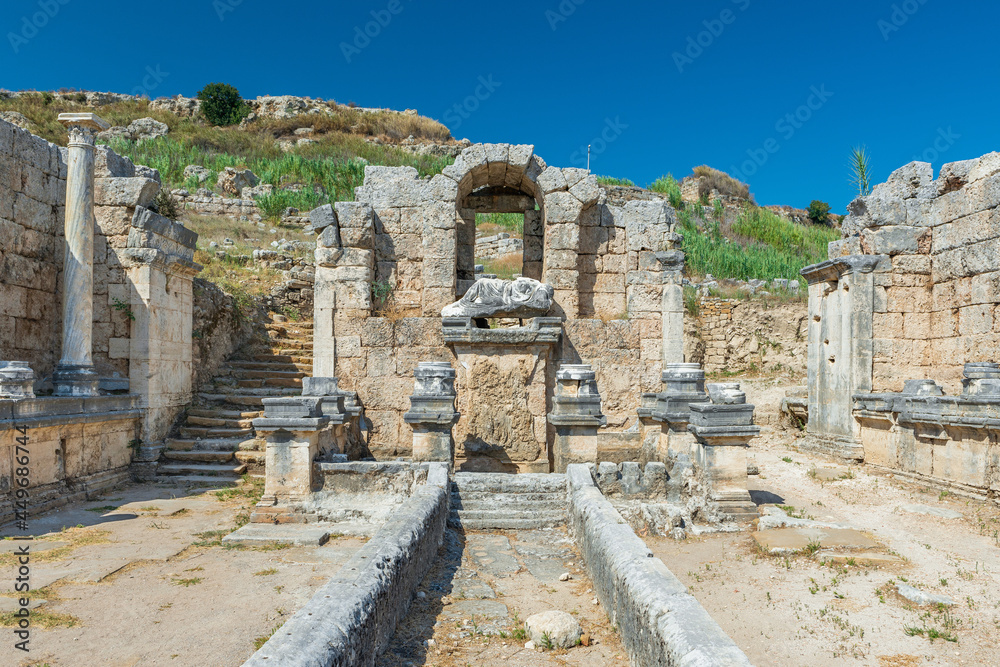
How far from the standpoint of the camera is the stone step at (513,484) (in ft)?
22.2

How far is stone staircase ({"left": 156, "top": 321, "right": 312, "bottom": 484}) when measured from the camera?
891 cm

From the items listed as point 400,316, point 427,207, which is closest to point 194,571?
point 400,316

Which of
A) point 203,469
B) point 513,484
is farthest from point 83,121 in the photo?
point 513,484

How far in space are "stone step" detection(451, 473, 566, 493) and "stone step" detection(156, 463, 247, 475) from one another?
3683 millimetres

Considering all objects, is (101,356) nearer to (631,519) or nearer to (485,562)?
(485,562)

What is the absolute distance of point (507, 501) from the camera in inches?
263

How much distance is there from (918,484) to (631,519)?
497 centimetres

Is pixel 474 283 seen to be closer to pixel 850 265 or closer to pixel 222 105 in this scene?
pixel 850 265

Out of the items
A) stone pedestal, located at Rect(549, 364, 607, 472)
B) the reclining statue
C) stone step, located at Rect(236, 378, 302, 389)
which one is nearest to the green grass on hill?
the reclining statue

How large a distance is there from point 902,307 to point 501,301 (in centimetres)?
700

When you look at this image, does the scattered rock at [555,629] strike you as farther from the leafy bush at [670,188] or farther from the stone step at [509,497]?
the leafy bush at [670,188]

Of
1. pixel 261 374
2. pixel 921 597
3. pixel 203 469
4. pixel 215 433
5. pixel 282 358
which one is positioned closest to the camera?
pixel 921 597

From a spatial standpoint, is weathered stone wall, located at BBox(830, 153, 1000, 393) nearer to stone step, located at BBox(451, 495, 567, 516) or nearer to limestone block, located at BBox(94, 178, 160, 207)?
stone step, located at BBox(451, 495, 567, 516)

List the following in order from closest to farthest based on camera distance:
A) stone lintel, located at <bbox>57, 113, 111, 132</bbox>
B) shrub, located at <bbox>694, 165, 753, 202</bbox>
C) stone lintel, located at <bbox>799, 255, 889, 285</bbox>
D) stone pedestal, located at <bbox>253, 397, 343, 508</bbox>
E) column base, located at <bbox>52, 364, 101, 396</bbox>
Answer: stone pedestal, located at <bbox>253, 397, 343, 508</bbox> → column base, located at <bbox>52, 364, 101, 396</bbox> → stone lintel, located at <bbox>57, 113, 111, 132</bbox> → stone lintel, located at <bbox>799, 255, 889, 285</bbox> → shrub, located at <bbox>694, 165, 753, 202</bbox>
